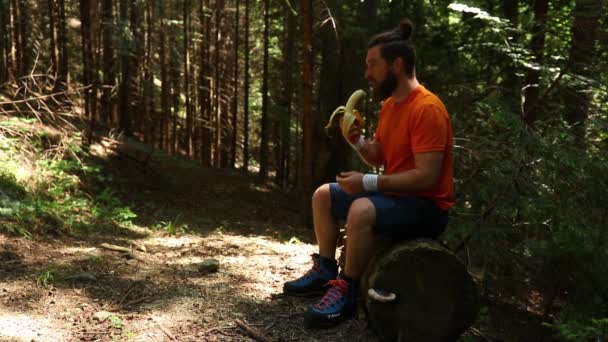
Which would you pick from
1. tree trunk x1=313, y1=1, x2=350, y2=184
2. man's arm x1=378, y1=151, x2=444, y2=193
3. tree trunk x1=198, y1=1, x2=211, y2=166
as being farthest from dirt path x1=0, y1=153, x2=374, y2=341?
tree trunk x1=198, y1=1, x2=211, y2=166

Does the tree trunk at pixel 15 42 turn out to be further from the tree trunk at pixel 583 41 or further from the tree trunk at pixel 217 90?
the tree trunk at pixel 583 41

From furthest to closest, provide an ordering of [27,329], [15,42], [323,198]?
[15,42], [323,198], [27,329]

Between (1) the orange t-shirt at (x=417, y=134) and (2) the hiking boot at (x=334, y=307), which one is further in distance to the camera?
(2) the hiking boot at (x=334, y=307)

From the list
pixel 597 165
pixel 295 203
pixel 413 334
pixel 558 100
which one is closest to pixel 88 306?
pixel 413 334

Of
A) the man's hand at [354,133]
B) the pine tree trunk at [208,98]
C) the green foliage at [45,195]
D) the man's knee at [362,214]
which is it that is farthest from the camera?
the pine tree trunk at [208,98]

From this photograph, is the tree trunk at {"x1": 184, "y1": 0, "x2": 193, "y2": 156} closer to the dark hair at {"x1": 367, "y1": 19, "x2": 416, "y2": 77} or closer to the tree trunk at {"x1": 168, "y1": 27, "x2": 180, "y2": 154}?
the tree trunk at {"x1": 168, "y1": 27, "x2": 180, "y2": 154}

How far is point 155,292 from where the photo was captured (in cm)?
422

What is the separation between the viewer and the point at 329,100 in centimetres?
1184

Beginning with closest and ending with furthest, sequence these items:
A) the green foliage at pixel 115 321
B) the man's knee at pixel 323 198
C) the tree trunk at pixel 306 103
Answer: the green foliage at pixel 115 321 → the man's knee at pixel 323 198 → the tree trunk at pixel 306 103

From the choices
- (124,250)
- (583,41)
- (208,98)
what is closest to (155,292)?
(124,250)

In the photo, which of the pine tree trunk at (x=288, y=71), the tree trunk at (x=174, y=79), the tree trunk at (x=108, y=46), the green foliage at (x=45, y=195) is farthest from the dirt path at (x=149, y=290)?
the tree trunk at (x=174, y=79)

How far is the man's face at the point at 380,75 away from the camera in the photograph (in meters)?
3.58

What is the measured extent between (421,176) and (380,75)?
82cm

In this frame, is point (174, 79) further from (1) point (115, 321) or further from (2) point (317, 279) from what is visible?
(1) point (115, 321)
